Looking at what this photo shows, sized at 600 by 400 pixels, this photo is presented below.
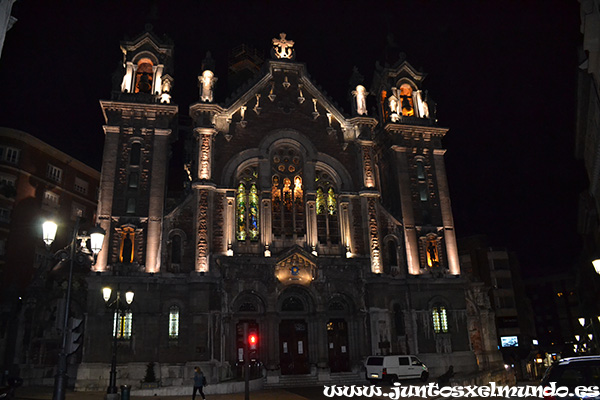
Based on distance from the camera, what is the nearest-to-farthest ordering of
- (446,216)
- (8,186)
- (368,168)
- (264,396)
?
(264,396)
(368,168)
(446,216)
(8,186)

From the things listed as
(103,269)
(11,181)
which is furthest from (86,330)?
(11,181)

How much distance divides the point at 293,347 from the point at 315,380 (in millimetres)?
2907

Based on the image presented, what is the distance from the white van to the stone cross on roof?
24642mm

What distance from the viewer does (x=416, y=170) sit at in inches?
1567

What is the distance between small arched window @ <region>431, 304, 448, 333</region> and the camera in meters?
35.7

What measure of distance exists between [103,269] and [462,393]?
2248cm

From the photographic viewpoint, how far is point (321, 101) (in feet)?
129

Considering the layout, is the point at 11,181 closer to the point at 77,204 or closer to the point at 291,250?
the point at 77,204

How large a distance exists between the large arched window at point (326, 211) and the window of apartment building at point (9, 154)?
28.6 meters

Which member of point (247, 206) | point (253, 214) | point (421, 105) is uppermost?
point (421, 105)

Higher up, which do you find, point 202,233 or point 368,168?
point 368,168

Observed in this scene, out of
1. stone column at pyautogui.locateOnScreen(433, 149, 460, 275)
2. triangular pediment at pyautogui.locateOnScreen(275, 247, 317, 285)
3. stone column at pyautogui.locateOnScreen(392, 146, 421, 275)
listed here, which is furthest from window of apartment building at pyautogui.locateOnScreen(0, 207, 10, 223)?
stone column at pyautogui.locateOnScreen(433, 149, 460, 275)

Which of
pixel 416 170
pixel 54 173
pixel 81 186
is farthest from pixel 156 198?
pixel 81 186

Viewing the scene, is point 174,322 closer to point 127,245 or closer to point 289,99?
point 127,245
